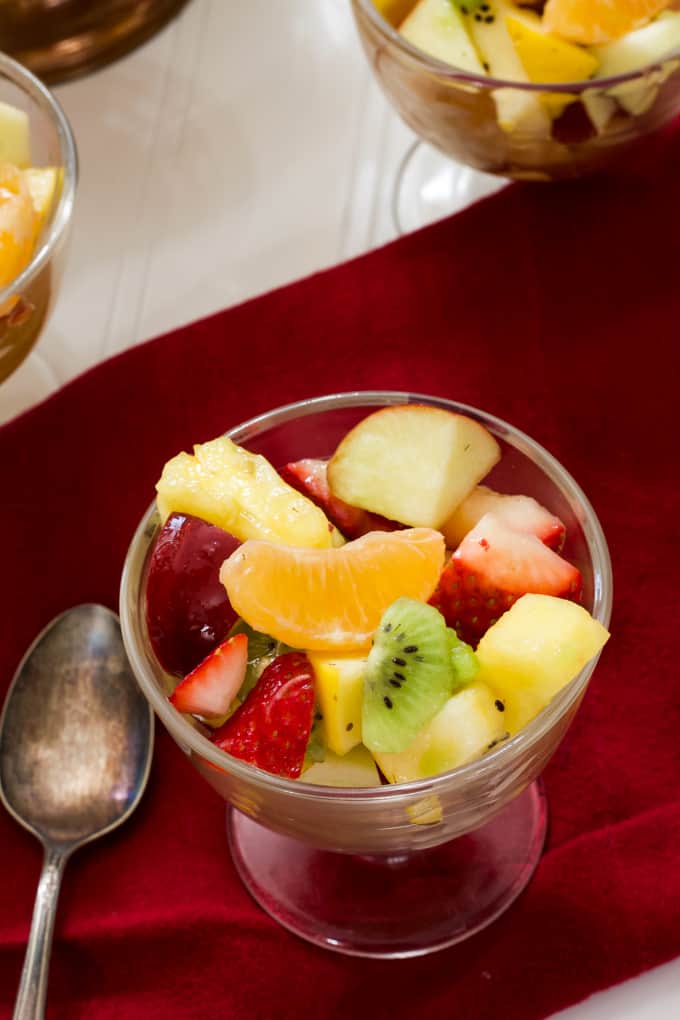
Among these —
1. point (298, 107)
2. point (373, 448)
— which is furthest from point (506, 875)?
point (298, 107)

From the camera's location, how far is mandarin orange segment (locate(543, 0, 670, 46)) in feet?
3.80

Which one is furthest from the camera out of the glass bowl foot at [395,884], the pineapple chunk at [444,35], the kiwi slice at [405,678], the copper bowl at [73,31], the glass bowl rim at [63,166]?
the copper bowl at [73,31]

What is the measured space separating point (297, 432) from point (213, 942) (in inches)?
16.2

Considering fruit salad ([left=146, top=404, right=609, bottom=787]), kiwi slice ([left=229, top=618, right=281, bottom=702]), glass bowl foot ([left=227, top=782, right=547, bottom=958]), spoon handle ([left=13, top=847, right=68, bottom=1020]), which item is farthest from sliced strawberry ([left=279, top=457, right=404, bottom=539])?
spoon handle ([left=13, top=847, right=68, bottom=1020])

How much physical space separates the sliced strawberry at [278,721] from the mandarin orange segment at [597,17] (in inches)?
28.1

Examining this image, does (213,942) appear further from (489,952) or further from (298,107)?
(298,107)

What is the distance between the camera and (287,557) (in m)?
0.79

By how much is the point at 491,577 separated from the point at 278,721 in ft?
0.58

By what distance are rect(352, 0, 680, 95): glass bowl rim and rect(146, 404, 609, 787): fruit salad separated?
382mm

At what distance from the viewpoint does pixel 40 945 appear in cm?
94

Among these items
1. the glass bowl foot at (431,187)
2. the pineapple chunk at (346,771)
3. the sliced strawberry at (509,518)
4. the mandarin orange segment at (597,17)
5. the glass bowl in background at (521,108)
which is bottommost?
the pineapple chunk at (346,771)

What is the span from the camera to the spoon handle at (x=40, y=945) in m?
0.91

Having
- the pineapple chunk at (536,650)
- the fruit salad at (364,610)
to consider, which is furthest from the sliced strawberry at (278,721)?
the pineapple chunk at (536,650)

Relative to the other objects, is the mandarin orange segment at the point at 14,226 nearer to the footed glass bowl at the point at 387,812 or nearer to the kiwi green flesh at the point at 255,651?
the footed glass bowl at the point at 387,812
